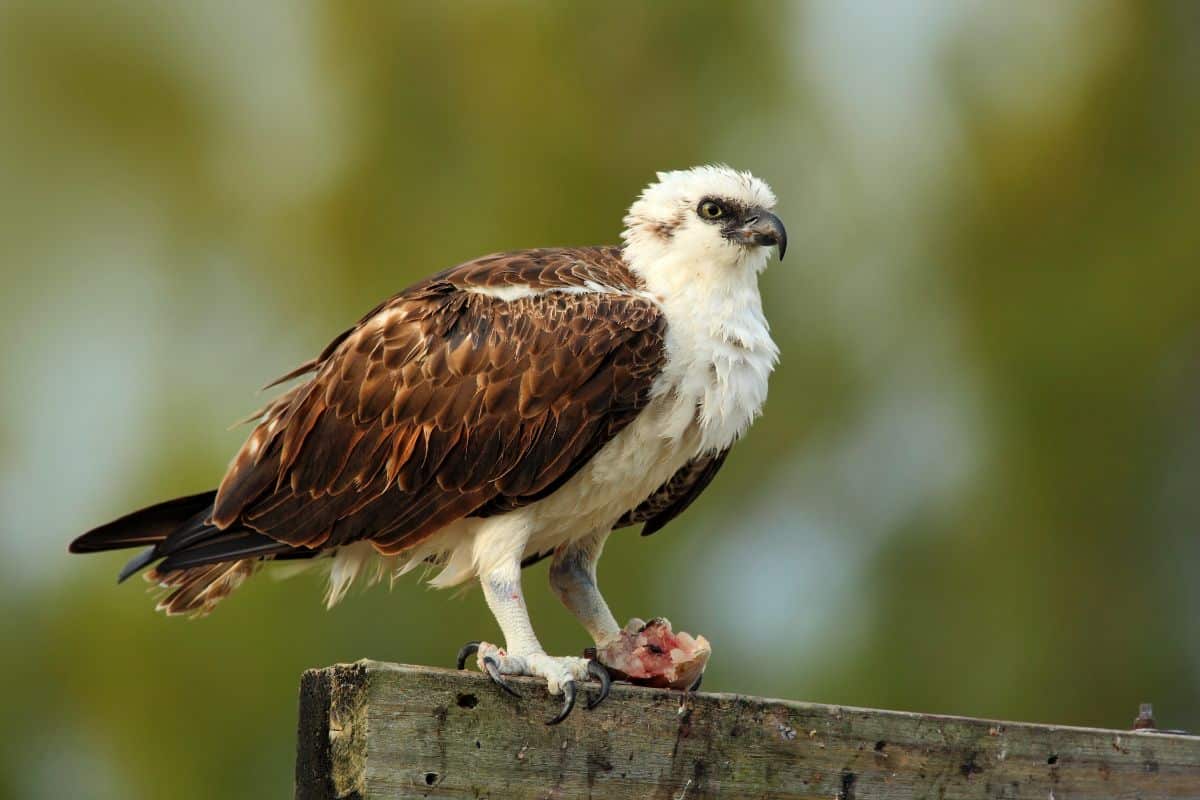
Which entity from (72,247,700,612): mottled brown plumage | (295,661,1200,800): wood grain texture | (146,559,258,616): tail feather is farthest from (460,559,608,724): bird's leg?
(146,559,258,616): tail feather

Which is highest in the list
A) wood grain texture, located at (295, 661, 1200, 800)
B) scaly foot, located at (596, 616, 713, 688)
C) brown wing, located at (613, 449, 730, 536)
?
brown wing, located at (613, 449, 730, 536)

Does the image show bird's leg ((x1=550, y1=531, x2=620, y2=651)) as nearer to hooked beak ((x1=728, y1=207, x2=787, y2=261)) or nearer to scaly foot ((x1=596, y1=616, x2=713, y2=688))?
scaly foot ((x1=596, y1=616, x2=713, y2=688))

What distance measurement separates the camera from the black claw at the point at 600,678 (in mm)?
4039

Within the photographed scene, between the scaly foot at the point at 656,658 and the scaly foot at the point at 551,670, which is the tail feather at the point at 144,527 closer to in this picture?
the scaly foot at the point at 551,670

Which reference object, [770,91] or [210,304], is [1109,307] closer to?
[770,91]

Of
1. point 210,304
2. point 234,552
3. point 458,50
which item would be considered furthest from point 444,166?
point 234,552

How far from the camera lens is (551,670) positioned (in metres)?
4.36

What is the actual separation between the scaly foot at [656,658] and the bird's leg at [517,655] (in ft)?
0.50

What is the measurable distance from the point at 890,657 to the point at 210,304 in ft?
19.5

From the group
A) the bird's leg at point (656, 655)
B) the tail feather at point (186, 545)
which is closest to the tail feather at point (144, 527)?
the tail feather at point (186, 545)

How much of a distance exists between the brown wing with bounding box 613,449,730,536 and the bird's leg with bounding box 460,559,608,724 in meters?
0.74

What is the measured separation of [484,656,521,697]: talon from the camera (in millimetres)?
3928

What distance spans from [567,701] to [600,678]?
→ 10.1 inches

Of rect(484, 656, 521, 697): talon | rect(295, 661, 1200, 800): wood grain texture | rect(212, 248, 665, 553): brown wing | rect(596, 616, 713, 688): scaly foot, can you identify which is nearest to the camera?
rect(295, 661, 1200, 800): wood grain texture
